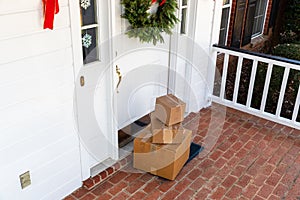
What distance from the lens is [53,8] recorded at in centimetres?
216

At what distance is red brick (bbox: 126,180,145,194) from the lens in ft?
9.91

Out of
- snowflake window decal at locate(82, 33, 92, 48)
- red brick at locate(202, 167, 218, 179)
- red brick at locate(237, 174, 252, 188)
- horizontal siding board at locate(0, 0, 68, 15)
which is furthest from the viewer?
red brick at locate(202, 167, 218, 179)

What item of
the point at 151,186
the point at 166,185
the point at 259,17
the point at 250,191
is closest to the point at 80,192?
the point at 151,186

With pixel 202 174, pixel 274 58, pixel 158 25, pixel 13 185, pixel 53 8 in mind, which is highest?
pixel 53 8

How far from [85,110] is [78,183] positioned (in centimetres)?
70

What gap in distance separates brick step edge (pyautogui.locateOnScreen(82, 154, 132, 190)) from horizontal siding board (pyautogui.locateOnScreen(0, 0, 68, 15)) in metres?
1.66

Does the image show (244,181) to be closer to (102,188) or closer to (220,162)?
(220,162)

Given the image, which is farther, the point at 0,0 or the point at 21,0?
the point at 21,0

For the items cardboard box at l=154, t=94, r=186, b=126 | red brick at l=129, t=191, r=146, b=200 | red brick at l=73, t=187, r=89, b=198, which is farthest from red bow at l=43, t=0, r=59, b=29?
red brick at l=129, t=191, r=146, b=200

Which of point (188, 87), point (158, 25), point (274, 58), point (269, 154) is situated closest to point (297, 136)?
point (269, 154)

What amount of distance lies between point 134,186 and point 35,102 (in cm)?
127

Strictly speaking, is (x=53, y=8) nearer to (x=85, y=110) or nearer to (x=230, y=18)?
(x=85, y=110)

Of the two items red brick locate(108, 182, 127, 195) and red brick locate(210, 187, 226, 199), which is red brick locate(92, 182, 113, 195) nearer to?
red brick locate(108, 182, 127, 195)

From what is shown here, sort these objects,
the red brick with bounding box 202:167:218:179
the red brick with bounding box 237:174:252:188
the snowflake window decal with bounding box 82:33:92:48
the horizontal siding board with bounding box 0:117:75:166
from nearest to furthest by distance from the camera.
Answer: the horizontal siding board with bounding box 0:117:75:166 → the snowflake window decal with bounding box 82:33:92:48 → the red brick with bounding box 237:174:252:188 → the red brick with bounding box 202:167:218:179
